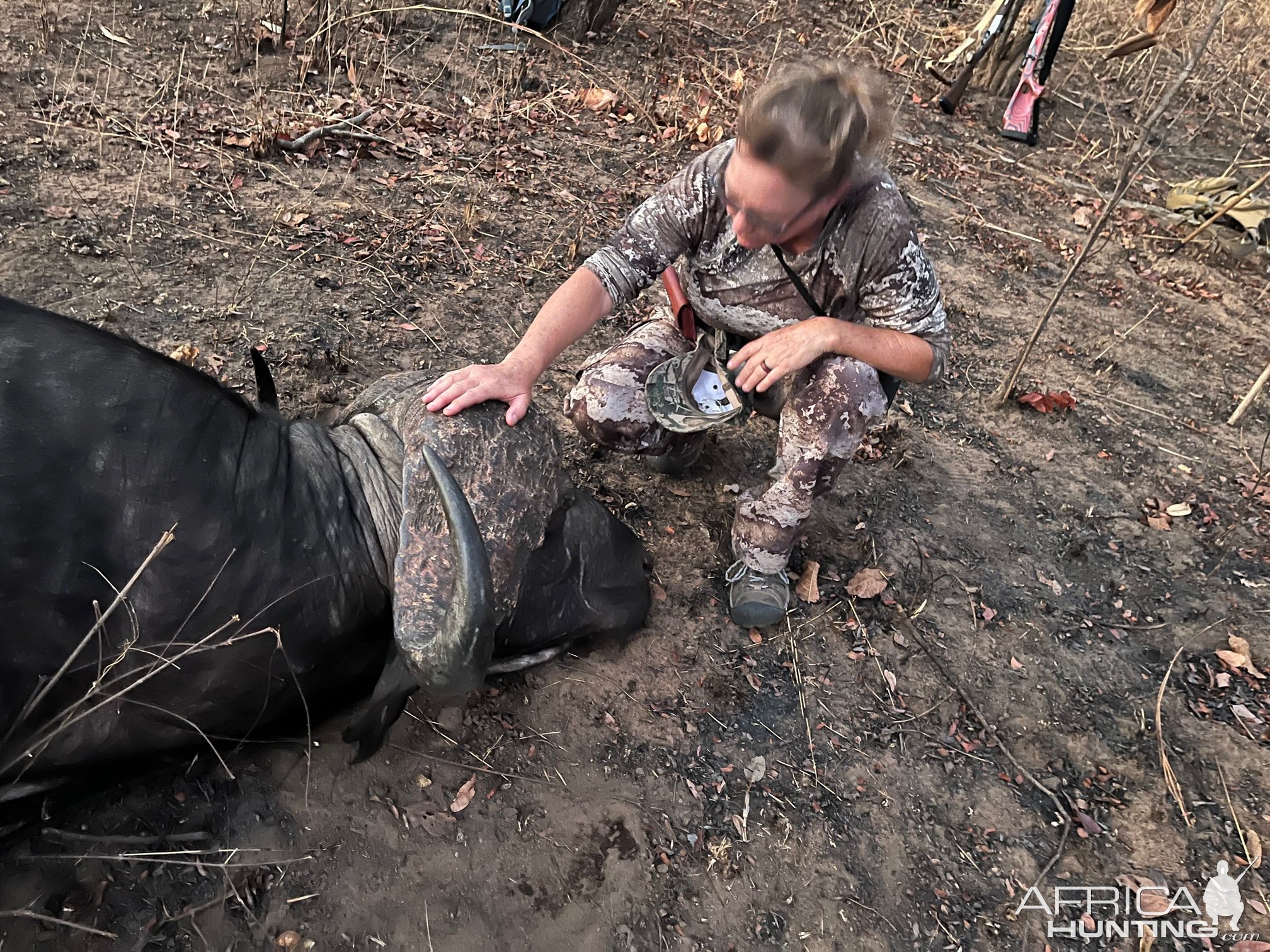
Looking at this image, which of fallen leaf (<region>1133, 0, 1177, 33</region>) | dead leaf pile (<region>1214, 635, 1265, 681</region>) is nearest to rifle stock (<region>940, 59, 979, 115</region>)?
fallen leaf (<region>1133, 0, 1177, 33</region>)

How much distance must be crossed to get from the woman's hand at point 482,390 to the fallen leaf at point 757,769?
4.78 feet

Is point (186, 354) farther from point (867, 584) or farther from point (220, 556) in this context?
point (867, 584)

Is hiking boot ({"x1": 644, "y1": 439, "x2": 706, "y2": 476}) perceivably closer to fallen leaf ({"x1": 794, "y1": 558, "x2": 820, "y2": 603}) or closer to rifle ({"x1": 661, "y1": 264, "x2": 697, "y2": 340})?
rifle ({"x1": 661, "y1": 264, "x2": 697, "y2": 340})

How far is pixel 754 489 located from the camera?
3357 millimetres

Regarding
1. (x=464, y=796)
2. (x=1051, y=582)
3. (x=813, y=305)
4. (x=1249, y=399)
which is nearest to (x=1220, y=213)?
(x=1249, y=399)

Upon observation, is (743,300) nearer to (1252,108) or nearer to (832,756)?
(832,756)

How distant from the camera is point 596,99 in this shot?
6.55 metres

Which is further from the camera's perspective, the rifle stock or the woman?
the rifle stock

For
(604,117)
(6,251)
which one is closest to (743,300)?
(6,251)

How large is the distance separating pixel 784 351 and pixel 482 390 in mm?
1029

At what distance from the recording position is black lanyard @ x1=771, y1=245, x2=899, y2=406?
9.73 ft

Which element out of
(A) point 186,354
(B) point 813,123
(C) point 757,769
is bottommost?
(C) point 757,769

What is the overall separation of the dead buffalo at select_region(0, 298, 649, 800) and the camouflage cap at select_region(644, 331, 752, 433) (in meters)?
0.68

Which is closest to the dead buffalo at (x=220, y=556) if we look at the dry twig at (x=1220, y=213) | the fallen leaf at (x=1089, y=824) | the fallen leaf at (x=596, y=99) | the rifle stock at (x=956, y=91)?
the fallen leaf at (x=1089, y=824)
